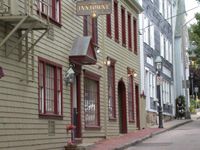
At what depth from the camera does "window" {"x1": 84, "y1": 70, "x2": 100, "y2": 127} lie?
70.2ft

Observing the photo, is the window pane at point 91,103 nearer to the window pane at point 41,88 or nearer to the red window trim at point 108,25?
the red window trim at point 108,25

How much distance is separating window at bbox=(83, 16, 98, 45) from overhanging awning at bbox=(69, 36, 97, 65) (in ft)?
6.34

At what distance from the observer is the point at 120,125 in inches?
1098

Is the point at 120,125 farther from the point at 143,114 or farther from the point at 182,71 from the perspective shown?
the point at 182,71

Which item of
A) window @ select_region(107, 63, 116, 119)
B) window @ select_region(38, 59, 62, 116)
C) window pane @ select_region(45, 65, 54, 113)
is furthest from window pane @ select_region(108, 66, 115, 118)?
window pane @ select_region(45, 65, 54, 113)

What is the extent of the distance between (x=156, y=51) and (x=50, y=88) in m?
22.8

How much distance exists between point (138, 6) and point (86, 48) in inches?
513

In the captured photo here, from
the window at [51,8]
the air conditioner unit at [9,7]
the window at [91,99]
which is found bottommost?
the window at [91,99]

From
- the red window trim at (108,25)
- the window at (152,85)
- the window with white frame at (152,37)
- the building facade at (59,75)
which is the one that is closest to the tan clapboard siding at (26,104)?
the building facade at (59,75)

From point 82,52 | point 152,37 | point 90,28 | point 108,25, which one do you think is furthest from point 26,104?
point 152,37

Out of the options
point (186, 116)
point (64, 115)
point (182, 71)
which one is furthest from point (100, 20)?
point (182, 71)

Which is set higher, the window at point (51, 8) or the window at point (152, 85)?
the window at point (51, 8)

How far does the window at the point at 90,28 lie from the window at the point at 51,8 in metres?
3.40

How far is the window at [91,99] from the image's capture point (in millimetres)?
21391
